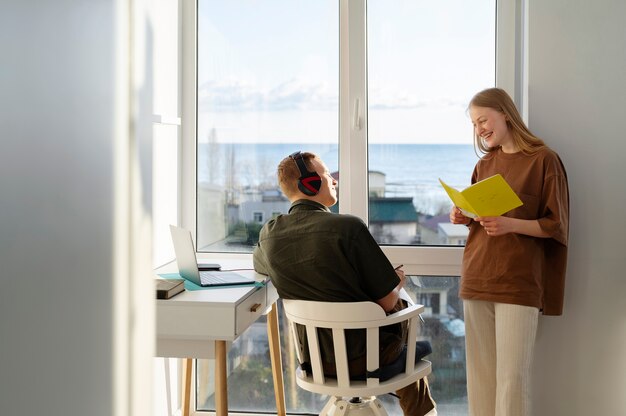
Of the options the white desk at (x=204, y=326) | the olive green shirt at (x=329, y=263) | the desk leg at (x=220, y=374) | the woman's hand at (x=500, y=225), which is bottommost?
the desk leg at (x=220, y=374)

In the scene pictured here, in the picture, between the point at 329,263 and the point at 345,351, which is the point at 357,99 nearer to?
the point at 329,263

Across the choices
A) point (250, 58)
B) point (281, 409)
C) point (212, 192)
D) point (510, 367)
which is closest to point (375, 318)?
point (510, 367)

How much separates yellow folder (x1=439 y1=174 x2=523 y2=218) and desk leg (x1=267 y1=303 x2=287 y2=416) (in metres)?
1.02

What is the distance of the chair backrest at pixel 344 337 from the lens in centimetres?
204

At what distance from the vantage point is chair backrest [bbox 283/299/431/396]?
204 cm

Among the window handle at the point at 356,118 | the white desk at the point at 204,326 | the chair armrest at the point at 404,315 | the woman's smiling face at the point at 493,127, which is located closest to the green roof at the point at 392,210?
the window handle at the point at 356,118

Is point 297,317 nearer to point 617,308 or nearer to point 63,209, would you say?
point 617,308

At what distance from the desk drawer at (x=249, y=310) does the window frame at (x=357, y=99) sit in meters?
0.69

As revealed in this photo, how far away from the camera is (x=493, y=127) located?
2436 mm

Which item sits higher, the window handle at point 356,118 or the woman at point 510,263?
the window handle at point 356,118

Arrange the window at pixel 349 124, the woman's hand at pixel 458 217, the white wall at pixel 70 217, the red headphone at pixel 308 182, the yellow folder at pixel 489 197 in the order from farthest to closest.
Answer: the window at pixel 349 124 → the woman's hand at pixel 458 217 → the red headphone at pixel 308 182 → the yellow folder at pixel 489 197 → the white wall at pixel 70 217

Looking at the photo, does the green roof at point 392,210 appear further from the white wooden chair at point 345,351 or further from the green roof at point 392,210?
the white wooden chair at point 345,351

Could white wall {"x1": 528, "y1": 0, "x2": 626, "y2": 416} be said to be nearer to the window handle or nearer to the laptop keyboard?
the window handle

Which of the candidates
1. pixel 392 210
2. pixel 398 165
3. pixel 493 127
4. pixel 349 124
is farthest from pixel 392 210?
pixel 493 127
